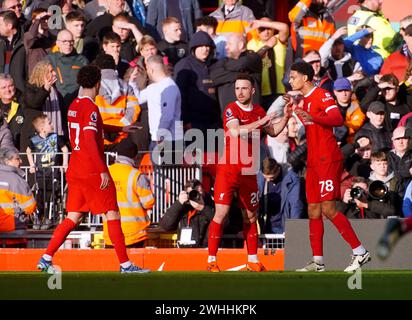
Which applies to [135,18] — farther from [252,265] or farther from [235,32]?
[252,265]

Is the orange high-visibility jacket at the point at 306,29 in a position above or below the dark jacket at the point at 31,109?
above

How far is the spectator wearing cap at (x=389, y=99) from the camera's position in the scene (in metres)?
19.2

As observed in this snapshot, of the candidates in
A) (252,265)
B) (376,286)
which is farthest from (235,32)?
(376,286)

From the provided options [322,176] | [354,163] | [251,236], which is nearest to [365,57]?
[354,163]

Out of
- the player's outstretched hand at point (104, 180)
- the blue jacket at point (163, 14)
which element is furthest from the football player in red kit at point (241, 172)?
the blue jacket at point (163, 14)

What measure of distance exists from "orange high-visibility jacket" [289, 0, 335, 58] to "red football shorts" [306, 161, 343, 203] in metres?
5.80

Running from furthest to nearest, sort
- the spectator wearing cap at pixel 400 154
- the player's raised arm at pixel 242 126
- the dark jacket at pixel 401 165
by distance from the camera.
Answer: the spectator wearing cap at pixel 400 154
the dark jacket at pixel 401 165
the player's raised arm at pixel 242 126

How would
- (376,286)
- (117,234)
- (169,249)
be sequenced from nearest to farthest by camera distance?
(376,286), (117,234), (169,249)

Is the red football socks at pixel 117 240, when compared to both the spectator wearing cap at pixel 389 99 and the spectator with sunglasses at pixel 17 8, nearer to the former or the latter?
the spectator wearing cap at pixel 389 99

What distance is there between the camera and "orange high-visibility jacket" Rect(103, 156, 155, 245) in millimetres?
17031

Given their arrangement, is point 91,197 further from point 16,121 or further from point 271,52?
point 271,52

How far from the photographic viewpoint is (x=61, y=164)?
18.8 metres

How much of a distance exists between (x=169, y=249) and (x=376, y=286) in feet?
15.0

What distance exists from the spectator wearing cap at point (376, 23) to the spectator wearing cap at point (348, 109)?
1.61 meters
